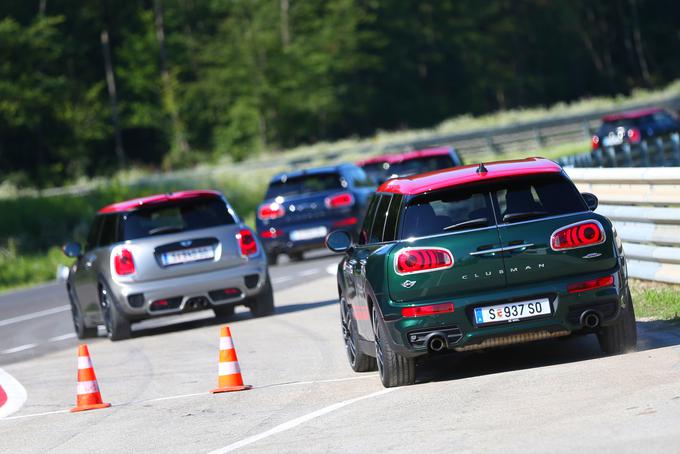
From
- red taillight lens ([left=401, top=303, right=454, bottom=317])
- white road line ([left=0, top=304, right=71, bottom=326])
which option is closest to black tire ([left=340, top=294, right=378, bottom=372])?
red taillight lens ([left=401, top=303, right=454, bottom=317])

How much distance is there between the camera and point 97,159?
91.8 m

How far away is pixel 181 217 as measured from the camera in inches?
672

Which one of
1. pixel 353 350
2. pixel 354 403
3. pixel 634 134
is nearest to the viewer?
pixel 354 403

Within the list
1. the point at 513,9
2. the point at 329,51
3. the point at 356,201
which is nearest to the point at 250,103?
the point at 329,51

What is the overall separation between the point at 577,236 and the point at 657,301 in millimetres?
3508

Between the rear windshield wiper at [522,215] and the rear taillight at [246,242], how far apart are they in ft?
23.5

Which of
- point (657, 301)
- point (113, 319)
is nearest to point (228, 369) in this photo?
point (657, 301)

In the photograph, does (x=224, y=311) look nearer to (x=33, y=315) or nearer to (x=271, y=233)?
(x=33, y=315)

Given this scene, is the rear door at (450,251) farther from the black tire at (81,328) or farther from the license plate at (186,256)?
the black tire at (81,328)

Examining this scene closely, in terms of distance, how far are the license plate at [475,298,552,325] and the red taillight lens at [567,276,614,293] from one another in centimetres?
18

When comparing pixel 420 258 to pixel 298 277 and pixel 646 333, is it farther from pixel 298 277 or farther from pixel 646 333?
pixel 298 277

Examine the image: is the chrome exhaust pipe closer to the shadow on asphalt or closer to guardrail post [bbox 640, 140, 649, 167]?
the shadow on asphalt

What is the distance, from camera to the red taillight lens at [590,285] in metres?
10.2

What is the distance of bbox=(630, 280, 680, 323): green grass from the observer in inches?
501
